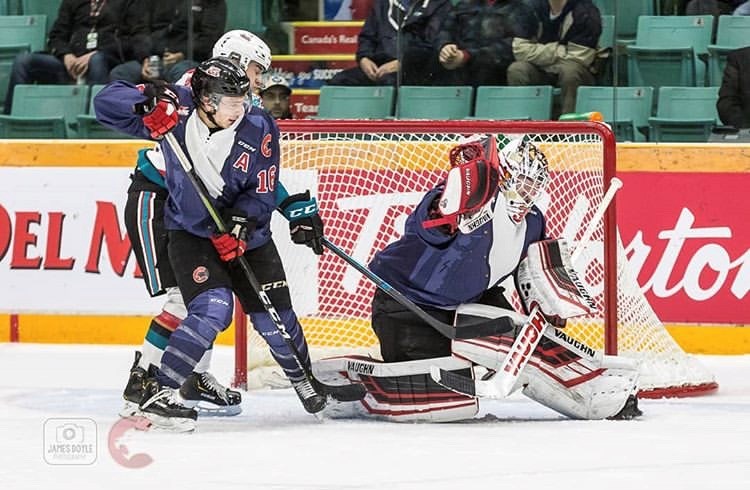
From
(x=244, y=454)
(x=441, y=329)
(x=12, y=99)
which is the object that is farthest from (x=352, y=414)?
(x=12, y=99)

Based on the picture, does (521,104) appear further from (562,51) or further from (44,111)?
(44,111)

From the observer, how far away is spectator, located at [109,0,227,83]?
6906 mm

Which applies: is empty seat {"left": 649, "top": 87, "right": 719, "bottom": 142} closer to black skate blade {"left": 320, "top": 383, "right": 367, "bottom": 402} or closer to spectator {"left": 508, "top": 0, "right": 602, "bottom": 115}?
spectator {"left": 508, "top": 0, "right": 602, "bottom": 115}

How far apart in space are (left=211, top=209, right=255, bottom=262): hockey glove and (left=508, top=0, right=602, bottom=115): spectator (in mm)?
2243

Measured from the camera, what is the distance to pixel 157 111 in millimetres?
4465

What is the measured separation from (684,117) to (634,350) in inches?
54.3

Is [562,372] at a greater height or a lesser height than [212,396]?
greater

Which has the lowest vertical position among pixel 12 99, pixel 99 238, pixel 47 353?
pixel 47 353

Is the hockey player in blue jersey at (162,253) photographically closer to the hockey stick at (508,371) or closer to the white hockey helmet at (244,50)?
the white hockey helmet at (244,50)

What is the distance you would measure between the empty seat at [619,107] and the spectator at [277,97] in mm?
1191

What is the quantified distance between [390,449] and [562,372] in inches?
30.2

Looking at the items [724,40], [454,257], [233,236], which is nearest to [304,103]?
[724,40]

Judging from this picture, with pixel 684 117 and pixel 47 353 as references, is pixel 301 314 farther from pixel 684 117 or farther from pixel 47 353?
pixel 684 117

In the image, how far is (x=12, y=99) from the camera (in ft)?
23.4
